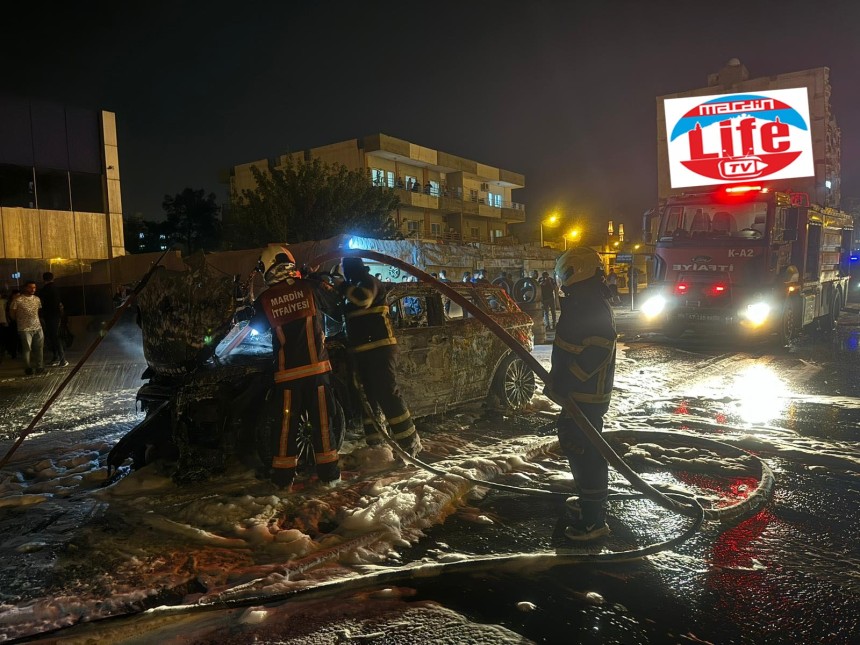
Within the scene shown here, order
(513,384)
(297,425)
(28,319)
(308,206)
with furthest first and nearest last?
(308,206) → (28,319) → (513,384) → (297,425)

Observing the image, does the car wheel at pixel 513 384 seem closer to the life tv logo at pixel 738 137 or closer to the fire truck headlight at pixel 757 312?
the fire truck headlight at pixel 757 312

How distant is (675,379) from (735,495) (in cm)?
501

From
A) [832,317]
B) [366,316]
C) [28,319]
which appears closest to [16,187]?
[28,319]

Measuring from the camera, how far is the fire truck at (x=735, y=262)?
37.4ft

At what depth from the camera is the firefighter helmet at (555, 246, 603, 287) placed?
3.95 metres

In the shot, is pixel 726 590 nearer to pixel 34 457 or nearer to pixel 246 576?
pixel 246 576

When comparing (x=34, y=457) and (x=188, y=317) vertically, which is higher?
(x=188, y=317)

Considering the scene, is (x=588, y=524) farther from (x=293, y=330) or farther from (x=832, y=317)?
(x=832, y=317)

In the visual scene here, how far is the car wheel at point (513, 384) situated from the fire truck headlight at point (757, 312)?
6243 millimetres

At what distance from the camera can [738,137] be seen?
16.1 metres

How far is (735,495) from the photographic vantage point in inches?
178

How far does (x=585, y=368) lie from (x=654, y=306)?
30.4 ft

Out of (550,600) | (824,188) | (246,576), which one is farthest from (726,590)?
(824,188)

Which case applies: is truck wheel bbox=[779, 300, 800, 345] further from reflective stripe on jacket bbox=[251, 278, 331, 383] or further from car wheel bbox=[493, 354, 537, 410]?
reflective stripe on jacket bbox=[251, 278, 331, 383]
